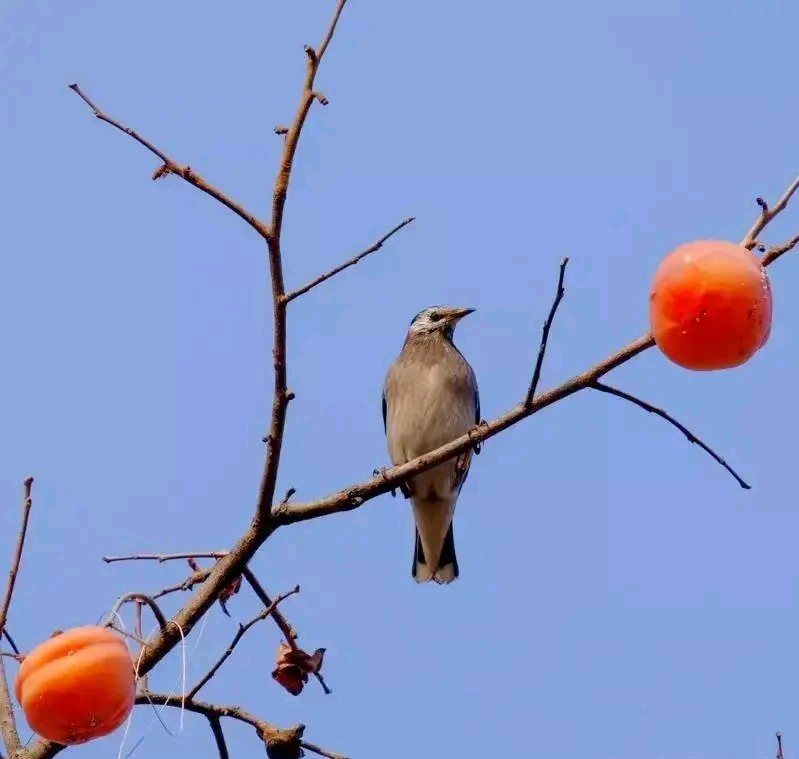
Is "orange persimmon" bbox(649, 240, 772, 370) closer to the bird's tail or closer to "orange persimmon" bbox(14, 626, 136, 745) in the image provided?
"orange persimmon" bbox(14, 626, 136, 745)

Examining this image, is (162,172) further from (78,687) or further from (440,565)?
(440,565)

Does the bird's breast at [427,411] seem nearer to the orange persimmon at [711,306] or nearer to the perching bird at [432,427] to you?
the perching bird at [432,427]

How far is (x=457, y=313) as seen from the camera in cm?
955

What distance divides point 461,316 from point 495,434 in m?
5.44

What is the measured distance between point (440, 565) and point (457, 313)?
186 cm

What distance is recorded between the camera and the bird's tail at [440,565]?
890 centimetres

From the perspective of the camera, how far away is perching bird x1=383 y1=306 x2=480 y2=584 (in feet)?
28.1

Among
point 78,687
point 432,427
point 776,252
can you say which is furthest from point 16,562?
point 432,427

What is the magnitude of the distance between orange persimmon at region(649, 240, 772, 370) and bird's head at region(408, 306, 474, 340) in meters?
5.81

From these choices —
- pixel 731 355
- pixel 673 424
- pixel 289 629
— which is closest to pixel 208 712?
pixel 289 629

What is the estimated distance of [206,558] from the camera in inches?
177

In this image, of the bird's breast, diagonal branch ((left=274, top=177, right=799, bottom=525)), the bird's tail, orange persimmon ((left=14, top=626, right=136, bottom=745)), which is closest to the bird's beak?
the bird's breast

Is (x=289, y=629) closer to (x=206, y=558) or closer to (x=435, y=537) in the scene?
(x=206, y=558)

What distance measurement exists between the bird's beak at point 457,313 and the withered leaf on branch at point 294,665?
526 cm
